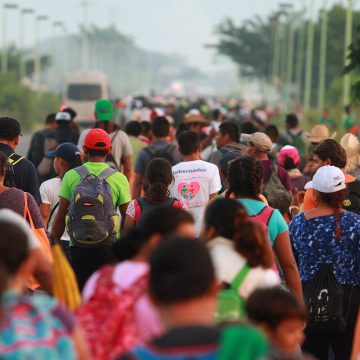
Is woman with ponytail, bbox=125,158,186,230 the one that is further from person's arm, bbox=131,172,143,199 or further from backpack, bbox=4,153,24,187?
person's arm, bbox=131,172,143,199

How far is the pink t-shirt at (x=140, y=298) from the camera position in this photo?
5020mm

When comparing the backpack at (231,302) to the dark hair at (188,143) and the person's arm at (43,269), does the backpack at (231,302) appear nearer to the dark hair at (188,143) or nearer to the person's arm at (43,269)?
the person's arm at (43,269)

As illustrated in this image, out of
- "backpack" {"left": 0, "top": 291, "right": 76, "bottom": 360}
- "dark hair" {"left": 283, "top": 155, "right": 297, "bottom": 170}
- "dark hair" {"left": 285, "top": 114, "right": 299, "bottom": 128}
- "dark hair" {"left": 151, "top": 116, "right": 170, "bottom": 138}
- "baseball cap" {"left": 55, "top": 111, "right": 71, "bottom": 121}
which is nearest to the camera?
"backpack" {"left": 0, "top": 291, "right": 76, "bottom": 360}

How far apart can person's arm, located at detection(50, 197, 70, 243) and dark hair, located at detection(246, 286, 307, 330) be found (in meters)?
4.90

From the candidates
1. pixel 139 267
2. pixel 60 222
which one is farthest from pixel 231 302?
pixel 60 222

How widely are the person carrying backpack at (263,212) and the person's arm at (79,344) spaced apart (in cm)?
324

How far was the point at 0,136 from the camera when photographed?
35.6 ft

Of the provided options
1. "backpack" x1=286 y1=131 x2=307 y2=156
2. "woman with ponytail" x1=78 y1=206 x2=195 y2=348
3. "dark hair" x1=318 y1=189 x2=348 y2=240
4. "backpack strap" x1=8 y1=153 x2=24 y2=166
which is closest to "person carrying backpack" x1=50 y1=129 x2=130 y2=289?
"backpack strap" x1=8 y1=153 x2=24 y2=166

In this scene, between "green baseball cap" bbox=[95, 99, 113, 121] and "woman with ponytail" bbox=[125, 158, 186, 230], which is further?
"green baseball cap" bbox=[95, 99, 113, 121]

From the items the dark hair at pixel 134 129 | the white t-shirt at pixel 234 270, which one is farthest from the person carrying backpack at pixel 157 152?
the white t-shirt at pixel 234 270

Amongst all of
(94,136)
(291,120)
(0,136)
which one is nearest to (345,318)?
(94,136)

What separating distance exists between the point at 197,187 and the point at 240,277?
466cm

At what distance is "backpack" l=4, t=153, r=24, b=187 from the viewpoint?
9766mm

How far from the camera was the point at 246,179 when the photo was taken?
314 inches
